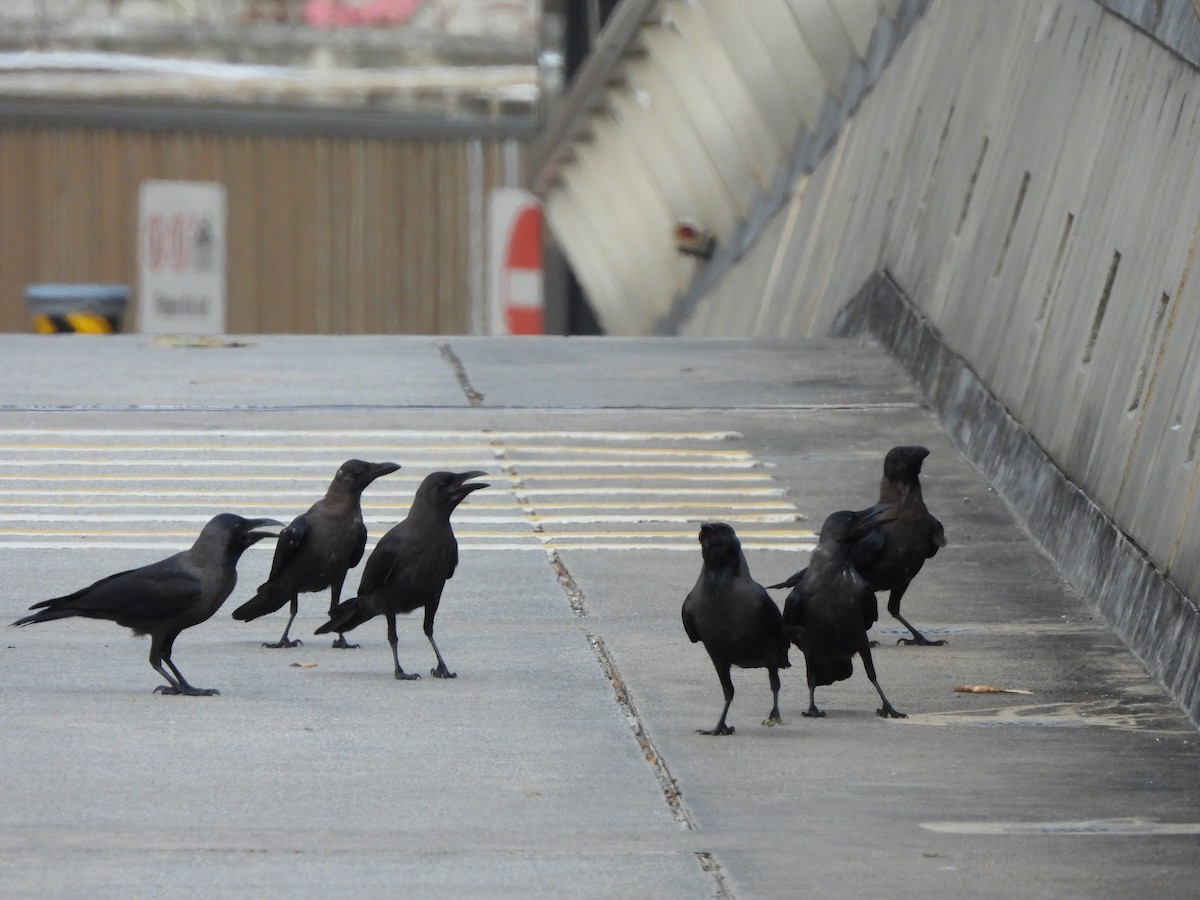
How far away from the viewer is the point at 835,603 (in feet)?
28.1

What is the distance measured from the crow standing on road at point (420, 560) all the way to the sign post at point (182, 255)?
2246 centimetres

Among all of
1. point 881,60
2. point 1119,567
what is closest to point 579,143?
point 881,60

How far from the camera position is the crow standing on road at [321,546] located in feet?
31.7

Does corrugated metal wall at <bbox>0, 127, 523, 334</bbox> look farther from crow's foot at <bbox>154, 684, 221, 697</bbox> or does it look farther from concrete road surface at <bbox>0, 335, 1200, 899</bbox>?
crow's foot at <bbox>154, 684, 221, 697</bbox>

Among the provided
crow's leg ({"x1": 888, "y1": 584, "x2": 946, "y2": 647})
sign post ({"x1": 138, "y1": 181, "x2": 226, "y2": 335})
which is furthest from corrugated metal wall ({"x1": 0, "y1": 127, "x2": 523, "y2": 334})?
crow's leg ({"x1": 888, "y1": 584, "x2": 946, "y2": 647})

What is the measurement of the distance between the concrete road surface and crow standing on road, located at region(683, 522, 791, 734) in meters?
0.32

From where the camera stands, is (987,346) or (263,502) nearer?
(263,502)

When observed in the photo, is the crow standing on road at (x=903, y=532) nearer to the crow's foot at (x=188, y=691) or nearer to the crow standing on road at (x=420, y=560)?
the crow standing on road at (x=420, y=560)

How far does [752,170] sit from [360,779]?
2062 centimetres

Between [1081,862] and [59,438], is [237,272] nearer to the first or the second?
[59,438]

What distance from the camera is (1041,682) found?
9.40 metres

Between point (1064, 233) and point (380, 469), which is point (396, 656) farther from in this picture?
point (1064, 233)

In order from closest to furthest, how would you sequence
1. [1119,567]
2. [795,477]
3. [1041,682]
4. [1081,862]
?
[1081,862]
[1041,682]
[1119,567]
[795,477]

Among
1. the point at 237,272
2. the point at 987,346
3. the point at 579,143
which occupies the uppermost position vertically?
the point at 987,346
